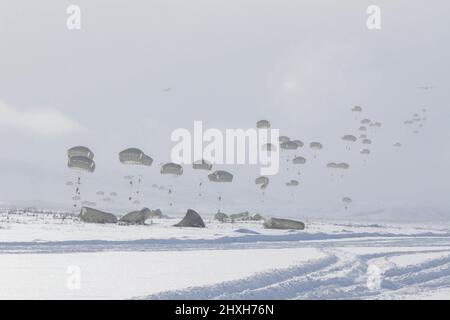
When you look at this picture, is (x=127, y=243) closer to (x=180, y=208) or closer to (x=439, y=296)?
(x=439, y=296)

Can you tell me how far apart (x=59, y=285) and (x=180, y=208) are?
17660 cm

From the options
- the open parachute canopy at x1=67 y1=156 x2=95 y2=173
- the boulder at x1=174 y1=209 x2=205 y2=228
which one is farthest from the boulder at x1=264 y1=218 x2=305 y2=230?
the open parachute canopy at x1=67 y1=156 x2=95 y2=173

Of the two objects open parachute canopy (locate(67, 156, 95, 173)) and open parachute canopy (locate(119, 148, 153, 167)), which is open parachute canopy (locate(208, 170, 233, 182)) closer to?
open parachute canopy (locate(119, 148, 153, 167))

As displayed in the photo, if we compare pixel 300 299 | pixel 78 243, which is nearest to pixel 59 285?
pixel 300 299

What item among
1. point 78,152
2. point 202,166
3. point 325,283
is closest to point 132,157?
point 78,152

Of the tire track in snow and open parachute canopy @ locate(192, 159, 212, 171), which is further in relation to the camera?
open parachute canopy @ locate(192, 159, 212, 171)

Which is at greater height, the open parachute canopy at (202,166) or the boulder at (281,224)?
the open parachute canopy at (202,166)

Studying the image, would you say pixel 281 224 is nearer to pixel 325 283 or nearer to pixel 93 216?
pixel 93 216

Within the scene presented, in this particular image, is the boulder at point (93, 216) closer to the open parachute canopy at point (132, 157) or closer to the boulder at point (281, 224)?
the boulder at point (281, 224)

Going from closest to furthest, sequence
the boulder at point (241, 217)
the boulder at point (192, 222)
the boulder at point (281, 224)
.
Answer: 1. the boulder at point (192, 222)
2. the boulder at point (281, 224)
3. the boulder at point (241, 217)

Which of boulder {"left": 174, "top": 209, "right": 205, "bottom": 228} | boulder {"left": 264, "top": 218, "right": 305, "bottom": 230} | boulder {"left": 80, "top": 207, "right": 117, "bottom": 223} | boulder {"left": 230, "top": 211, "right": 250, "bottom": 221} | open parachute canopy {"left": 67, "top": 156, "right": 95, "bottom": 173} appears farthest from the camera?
boulder {"left": 230, "top": 211, "right": 250, "bottom": 221}

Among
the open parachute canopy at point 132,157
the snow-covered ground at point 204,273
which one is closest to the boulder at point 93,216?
the open parachute canopy at point 132,157

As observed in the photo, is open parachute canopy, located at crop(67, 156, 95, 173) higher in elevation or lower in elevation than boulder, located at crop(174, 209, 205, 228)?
higher
